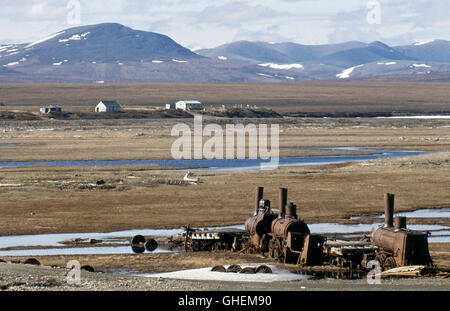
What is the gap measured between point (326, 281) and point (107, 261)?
36.8 feet

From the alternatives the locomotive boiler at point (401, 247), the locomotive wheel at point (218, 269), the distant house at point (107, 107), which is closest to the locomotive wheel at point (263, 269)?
the locomotive wheel at point (218, 269)

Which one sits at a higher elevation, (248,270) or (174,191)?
(174,191)

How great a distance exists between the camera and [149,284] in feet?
95.5

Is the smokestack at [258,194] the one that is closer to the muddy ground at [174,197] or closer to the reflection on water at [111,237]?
the reflection on water at [111,237]

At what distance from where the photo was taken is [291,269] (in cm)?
3656

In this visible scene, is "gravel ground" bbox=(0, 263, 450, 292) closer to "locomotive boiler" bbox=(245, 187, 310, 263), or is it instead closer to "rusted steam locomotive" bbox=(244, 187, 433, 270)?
"rusted steam locomotive" bbox=(244, 187, 433, 270)

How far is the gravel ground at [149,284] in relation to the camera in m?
28.0

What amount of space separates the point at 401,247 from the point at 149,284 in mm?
11417

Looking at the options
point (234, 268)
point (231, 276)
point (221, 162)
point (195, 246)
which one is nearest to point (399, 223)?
point (234, 268)

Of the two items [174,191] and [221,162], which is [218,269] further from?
[221,162]

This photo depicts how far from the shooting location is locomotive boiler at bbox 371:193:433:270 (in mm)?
34219

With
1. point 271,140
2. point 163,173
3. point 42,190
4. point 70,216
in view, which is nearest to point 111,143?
point 271,140

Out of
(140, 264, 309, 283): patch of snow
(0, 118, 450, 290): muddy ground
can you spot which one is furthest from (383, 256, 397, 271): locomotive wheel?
(140, 264, 309, 283): patch of snow
